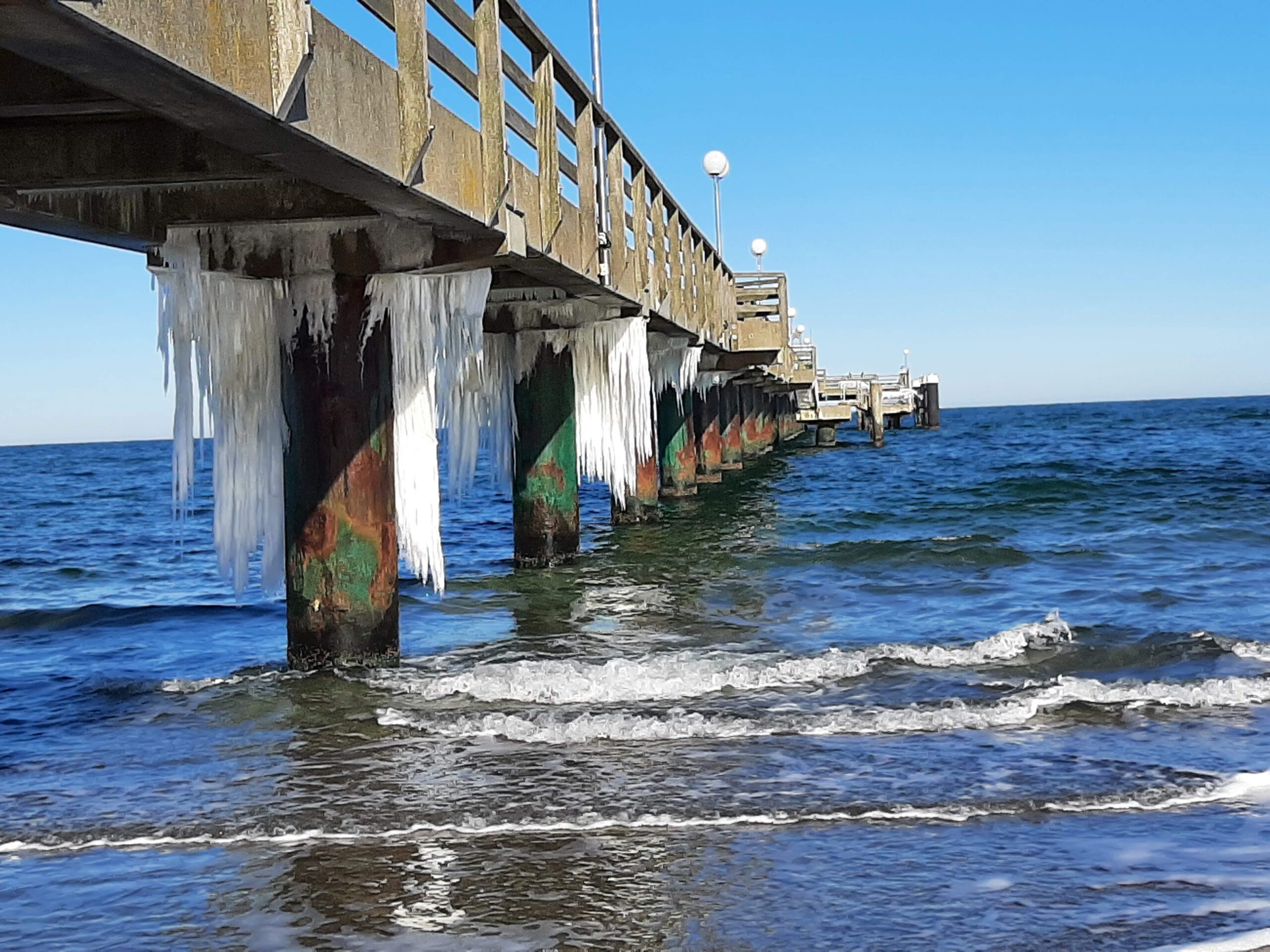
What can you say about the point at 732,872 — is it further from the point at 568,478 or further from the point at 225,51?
the point at 568,478

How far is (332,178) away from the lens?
20.7 feet

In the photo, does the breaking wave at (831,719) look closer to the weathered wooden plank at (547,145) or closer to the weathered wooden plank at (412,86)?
the weathered wooden plank at (412,86)

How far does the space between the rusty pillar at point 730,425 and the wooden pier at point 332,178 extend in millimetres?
20466

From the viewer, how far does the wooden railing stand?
6730 millimetres

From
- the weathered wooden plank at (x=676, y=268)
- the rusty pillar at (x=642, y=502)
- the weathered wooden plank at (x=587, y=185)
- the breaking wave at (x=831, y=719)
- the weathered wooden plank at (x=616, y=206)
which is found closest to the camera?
the breaking wave at (x=831, y=719)

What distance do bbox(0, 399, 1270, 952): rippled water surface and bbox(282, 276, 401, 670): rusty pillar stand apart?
563mm

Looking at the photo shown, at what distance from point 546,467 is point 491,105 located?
7.53m

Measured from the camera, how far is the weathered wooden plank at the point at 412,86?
6.64 m

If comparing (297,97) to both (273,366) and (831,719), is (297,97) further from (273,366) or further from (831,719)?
(831,719)

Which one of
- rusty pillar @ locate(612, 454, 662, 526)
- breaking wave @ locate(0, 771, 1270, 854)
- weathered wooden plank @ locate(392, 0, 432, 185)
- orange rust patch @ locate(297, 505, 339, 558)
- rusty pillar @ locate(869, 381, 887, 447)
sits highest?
weathered wooden plank @ locate(392, 0, 432, 185)

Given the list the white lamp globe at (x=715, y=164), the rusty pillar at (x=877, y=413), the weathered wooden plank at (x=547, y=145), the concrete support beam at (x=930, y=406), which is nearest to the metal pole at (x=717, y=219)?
the white lamp globe at (x=715, y=164)

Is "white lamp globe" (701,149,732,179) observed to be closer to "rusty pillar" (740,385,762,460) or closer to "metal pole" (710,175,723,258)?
"metal pole" (710,175,723,258)

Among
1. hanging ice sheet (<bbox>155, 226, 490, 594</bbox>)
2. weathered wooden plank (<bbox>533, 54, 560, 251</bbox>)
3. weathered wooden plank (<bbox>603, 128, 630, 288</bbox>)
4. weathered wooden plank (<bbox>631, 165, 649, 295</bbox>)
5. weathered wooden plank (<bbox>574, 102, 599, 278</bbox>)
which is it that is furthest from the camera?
weathered wooden plank (<bbox>631, 165, 649, 295</bbox>)

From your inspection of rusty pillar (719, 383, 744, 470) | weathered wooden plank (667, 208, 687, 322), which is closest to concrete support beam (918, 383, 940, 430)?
rusty pillar (719, 383, 744, 470)
